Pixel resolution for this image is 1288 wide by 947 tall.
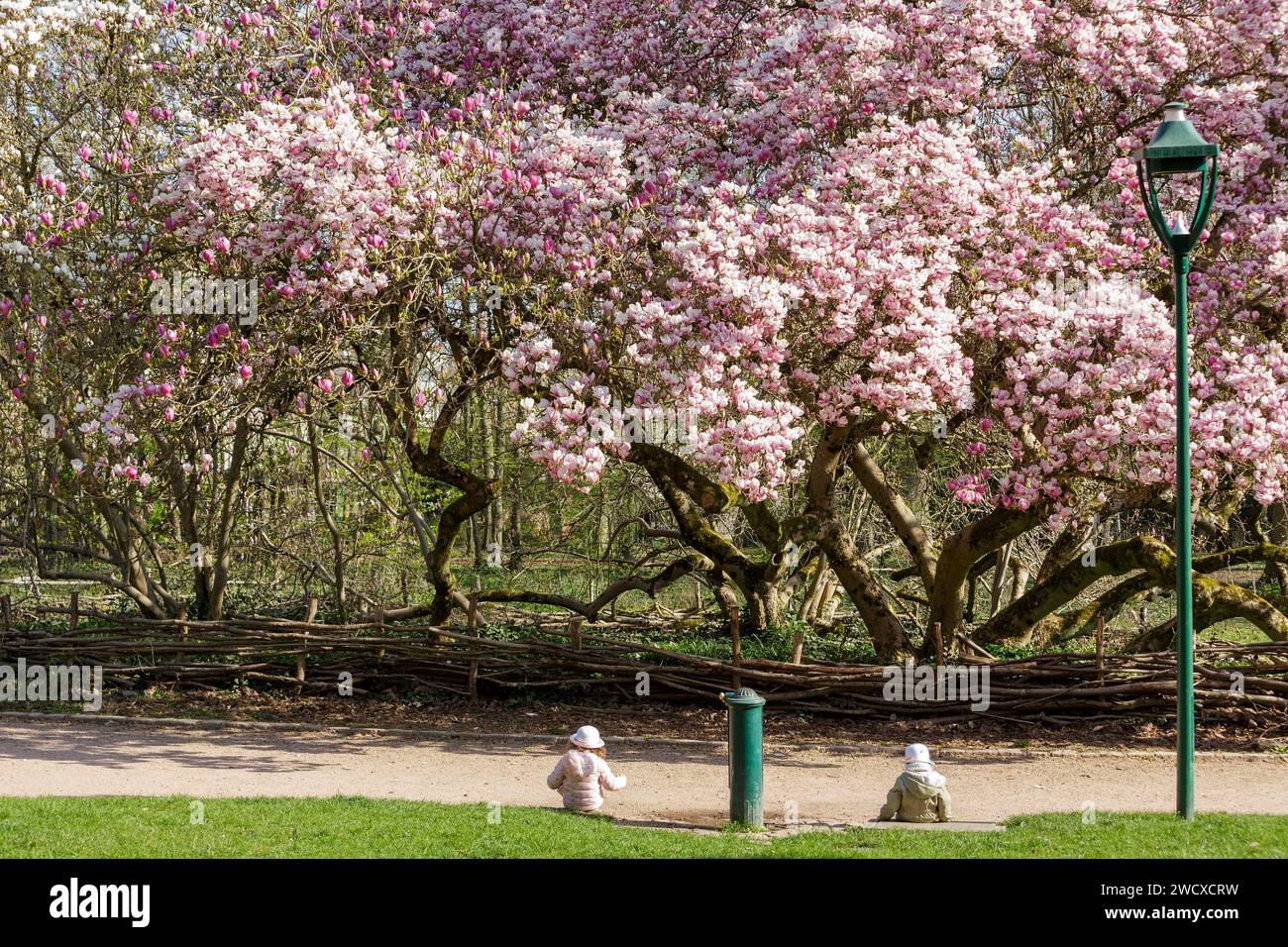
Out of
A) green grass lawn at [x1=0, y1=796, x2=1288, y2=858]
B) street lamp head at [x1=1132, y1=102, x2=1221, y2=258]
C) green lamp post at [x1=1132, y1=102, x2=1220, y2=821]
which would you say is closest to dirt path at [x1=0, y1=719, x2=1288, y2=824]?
green grass lawn at [x1=0, y1=796, x2=1288, y2=858]

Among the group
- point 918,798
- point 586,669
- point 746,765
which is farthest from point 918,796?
point 586,669

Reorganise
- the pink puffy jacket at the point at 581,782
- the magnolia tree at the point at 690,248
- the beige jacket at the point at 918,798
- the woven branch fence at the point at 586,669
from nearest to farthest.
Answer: the beige jacket at the point at 918,798 → the pink puffy jacket at the point at 581,782 → the magnolia tree at the point at 690,248 → the woven branch fence at the point at 586,669

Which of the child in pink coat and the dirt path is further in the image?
the dirt path

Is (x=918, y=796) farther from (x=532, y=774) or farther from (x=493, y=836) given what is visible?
(x=532, y=774)

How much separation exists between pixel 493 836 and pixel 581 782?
1.10 meters

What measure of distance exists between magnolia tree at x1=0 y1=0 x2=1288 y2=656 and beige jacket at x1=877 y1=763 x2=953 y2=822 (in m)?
2.91

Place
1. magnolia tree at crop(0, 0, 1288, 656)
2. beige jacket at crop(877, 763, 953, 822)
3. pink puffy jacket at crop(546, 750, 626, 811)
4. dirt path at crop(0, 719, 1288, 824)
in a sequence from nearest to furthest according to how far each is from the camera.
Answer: beige jacket at crop(877, 763, 953, 822) < pink puffy jacket at crop(546, 750, 626, 811) < dirt path at crop(0, 719, 1288, 824) < magnolia tree at crop(0, 0, 1288, 656)

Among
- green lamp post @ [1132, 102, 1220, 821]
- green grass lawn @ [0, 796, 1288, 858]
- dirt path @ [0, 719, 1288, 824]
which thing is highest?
green lamp post @ [1132, 102, 1220, 821]

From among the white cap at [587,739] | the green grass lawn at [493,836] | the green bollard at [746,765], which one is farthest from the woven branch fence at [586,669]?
the green bollard at [746,765]

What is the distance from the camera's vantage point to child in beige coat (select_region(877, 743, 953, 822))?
26.2ft

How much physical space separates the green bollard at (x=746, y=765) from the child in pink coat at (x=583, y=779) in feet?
2.47

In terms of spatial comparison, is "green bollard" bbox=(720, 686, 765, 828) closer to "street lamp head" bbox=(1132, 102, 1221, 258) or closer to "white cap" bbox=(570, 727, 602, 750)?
"white cap" bbox=(570, 727, 602, 750)

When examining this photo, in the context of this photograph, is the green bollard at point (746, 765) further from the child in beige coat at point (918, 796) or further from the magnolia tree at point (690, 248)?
the magnolia tree at point (690, 248)

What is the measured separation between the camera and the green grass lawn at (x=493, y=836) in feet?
22.9
